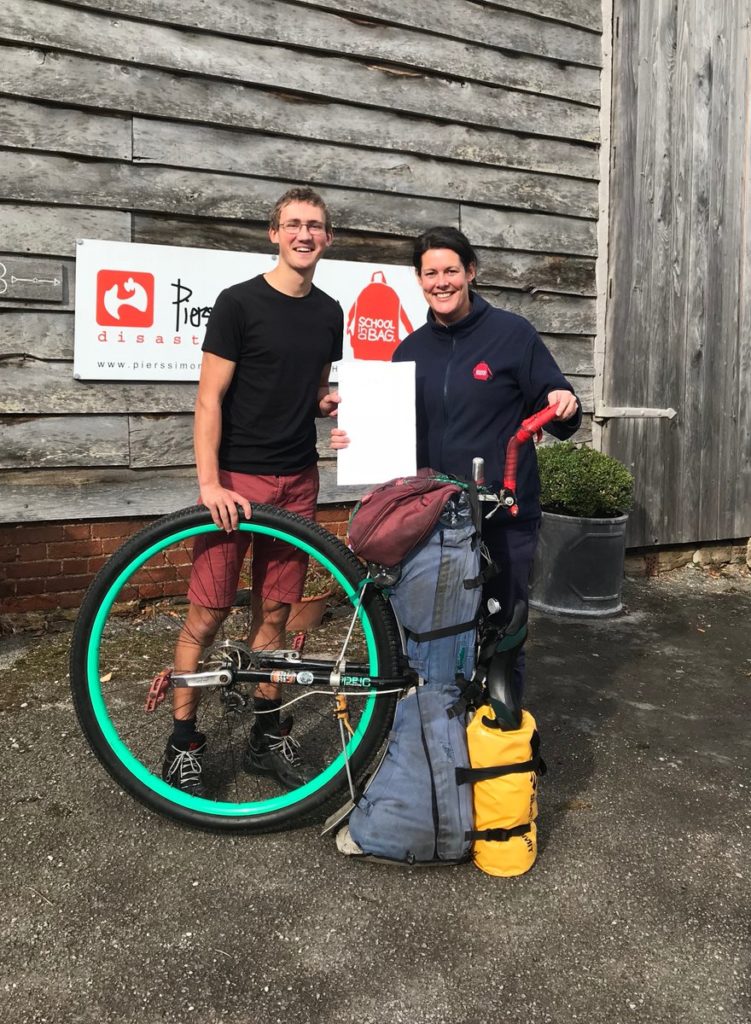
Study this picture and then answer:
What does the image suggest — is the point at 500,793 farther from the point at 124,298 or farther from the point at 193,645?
the point at 124,298

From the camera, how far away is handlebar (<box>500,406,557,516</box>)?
2355 millimetres

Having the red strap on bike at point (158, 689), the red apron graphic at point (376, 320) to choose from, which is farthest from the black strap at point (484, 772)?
the red apron graphic at point (376, 320)

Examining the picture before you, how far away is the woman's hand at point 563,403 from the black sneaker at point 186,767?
1.52 metres

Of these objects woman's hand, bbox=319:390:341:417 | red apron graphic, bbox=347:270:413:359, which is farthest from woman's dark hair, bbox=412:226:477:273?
red apron graphic, bbox=347:270:413:359

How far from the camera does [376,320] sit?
4824 millimetres

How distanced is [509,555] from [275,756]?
102 cm

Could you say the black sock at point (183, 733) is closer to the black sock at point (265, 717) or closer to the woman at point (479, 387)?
the black sock at point (265, 717)

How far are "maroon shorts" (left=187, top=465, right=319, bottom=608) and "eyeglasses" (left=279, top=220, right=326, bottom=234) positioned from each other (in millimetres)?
744

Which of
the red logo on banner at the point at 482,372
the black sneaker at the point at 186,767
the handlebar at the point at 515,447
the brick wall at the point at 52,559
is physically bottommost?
the black sneaker at the point at 186,767

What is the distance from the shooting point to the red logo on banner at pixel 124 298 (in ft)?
13.5

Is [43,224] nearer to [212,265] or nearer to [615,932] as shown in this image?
[212,265]

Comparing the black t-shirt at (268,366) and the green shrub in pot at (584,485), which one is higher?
the black t-shirt at (268,366)

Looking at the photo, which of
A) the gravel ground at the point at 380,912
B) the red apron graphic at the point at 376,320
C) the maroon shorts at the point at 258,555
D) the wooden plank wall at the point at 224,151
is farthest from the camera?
the red apron graphic at the point at 376,320

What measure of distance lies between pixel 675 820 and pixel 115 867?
172 centimetres
